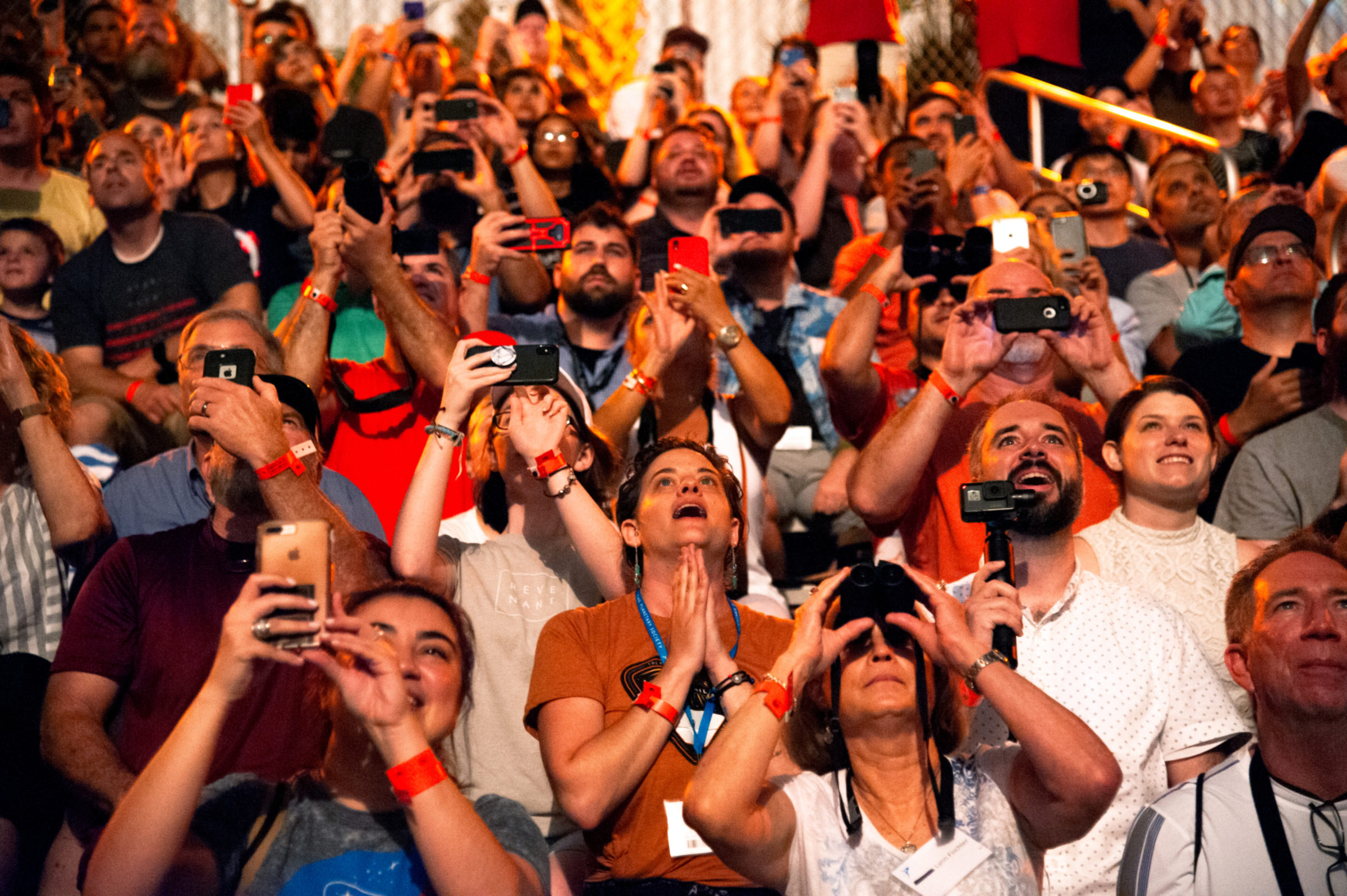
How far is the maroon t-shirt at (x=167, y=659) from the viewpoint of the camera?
2.88 meters

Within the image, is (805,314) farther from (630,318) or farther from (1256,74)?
(1256,74)

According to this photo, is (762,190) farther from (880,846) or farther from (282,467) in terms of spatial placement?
(880,846)

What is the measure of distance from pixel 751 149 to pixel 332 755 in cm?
478

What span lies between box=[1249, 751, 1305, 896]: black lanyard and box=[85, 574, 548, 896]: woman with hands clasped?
1.35 m

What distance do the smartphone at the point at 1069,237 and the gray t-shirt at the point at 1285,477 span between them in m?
0.98

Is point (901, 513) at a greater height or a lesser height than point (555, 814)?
greater

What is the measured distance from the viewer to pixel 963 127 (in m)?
5.68

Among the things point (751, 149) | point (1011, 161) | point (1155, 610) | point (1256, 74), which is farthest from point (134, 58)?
point (1256, 74)

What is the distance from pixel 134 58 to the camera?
262 inches

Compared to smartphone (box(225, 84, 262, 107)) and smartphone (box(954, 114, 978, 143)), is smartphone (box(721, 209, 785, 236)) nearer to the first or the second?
smartphone (box(954, 114, 978, 143))

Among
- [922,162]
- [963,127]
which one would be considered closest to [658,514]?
[922,162]

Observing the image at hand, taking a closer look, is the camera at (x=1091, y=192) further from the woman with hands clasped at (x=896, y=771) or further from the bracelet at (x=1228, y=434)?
the woman with hands clasped at (x=896, y=771)

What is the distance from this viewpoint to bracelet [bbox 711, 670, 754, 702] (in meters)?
2.86

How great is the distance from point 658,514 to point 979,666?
0.90 metres
